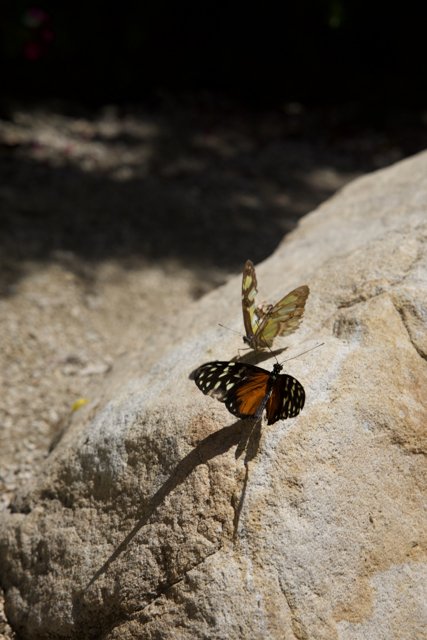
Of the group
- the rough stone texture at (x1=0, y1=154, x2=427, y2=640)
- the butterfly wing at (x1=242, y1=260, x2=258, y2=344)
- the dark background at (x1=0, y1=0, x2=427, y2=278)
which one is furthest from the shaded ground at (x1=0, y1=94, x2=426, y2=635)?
the butterfly wing at (x1=242, y1=260, x2=258, y2=344)

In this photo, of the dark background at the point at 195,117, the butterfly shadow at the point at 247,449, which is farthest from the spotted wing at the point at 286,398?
the dark background at the point at 195,117

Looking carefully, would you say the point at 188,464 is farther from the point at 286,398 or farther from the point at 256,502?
the point at 286,398

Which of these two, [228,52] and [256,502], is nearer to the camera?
[256,502]

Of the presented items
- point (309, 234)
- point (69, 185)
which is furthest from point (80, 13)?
point (309, 234)

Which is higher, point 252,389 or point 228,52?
point 228,52

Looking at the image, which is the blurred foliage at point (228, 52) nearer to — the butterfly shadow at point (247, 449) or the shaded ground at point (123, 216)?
the shaded ground at point (123, 216)

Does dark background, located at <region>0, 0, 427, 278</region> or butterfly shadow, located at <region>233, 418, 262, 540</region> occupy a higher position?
dark background, located at <region>0, 0, 427, 278</region>

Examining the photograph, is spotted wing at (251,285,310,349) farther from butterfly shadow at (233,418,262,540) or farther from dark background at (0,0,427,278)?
dark background at (0,0,427,278)

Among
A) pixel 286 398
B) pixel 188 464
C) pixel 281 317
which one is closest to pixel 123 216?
pixel 281 317
